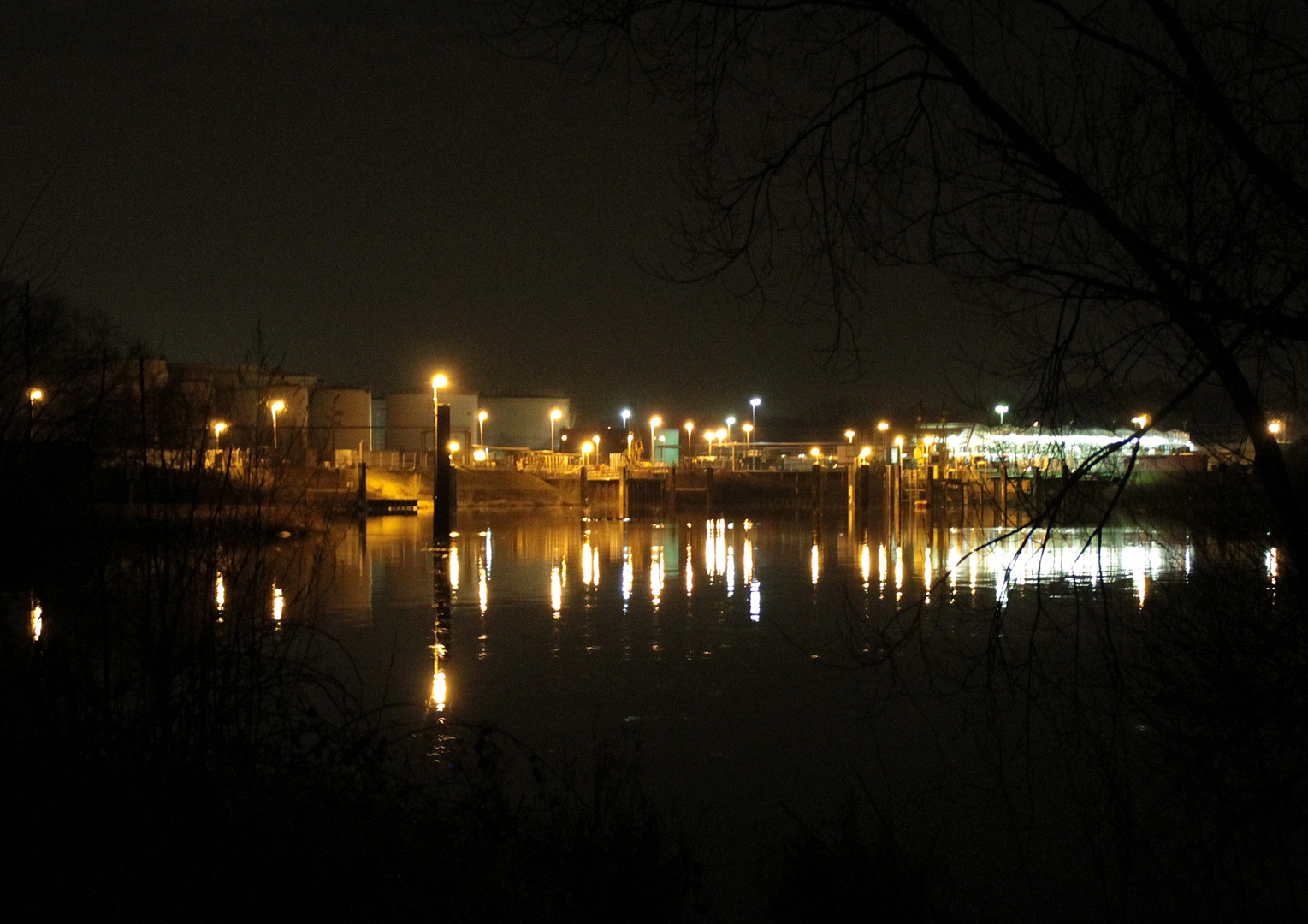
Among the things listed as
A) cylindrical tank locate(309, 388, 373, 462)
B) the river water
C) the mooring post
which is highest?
cylindrical tank locate(309, 388, 373, 462)

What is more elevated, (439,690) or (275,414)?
(275,414)

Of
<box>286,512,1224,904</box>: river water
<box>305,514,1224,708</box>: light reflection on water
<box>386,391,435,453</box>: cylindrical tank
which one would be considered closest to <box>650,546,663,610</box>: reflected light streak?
<box>305,514,1224,708</box>: light reflection on water

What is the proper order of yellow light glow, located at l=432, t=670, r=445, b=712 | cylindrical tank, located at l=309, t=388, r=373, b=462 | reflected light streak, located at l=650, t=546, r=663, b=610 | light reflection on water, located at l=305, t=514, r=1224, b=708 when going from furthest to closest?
cylindrical tank, located at l=309, t=388, r=373, b=462
reflected light streak, located at l=650, t=546, r=663, b=610
light reflection on water, located at l=305, t=514, r=1224, b=708
yellow light glow, located at l=432, t=670, r=445, b=712

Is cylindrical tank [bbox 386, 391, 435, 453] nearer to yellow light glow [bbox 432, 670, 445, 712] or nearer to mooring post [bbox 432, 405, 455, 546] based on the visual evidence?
mooring post [bbox 432, 405, 455, 546]

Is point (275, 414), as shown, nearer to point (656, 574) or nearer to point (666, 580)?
point (666, 580)

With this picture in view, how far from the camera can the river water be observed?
982cm

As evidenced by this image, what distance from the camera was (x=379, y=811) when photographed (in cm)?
697

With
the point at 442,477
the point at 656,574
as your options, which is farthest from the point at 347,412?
the point at 656,574

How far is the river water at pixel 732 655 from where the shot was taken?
9.82m

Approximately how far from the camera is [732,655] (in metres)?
17.5

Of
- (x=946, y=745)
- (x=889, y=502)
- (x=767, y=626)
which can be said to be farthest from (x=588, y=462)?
(x=946, y=745)

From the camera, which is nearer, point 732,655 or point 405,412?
point 732,655

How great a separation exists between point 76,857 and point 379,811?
1777mm

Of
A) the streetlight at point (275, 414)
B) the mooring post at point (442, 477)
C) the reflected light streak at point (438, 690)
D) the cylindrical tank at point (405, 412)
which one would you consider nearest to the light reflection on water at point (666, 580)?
the reflected light streak at point (438, 690)
